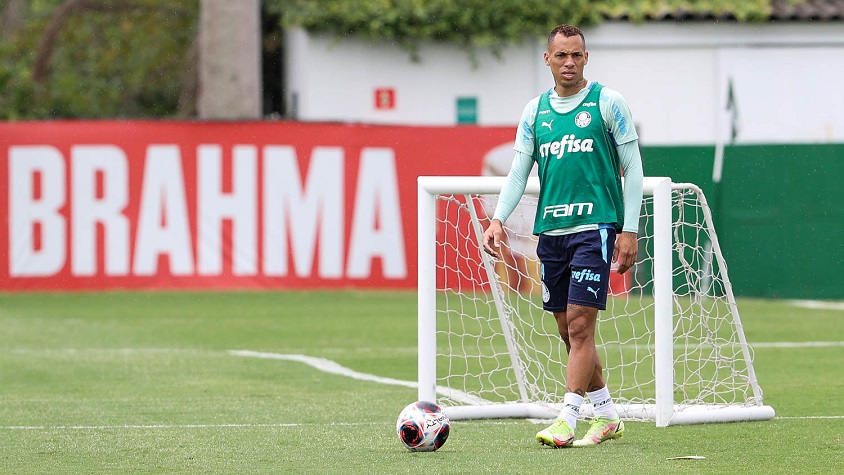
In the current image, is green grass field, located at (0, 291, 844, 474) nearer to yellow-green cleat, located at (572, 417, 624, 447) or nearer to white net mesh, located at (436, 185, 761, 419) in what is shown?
yellow-green cleat, located at (572, 417, 624, 447)

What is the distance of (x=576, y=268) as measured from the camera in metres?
7.40

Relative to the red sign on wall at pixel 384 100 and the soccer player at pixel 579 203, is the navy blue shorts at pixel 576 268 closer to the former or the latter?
the soccer player at pixel 579 203

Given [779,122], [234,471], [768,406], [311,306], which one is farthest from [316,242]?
[234,471]

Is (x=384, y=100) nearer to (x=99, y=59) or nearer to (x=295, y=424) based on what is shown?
(x=99, y=59)

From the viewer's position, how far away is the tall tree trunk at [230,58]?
22.6 m

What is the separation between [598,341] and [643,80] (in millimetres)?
11839

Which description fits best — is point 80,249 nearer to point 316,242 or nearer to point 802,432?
point 316,242

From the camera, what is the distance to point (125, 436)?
8031 millimetres

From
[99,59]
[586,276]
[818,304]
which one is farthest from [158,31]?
[586,276]

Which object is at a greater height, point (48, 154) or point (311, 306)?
point (48, 154)

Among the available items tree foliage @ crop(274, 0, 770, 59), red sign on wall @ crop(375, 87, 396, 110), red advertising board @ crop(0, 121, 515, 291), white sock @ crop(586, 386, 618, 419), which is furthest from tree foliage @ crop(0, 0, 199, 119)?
white sock @ crop(586, 386, 618, 419)

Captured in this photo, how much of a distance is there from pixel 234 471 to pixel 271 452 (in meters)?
0.60

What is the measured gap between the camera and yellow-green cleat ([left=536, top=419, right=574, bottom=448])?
24.1 ft

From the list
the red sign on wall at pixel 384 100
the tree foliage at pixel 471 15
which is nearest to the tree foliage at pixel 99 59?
the tree foliage at pixel 471 15
